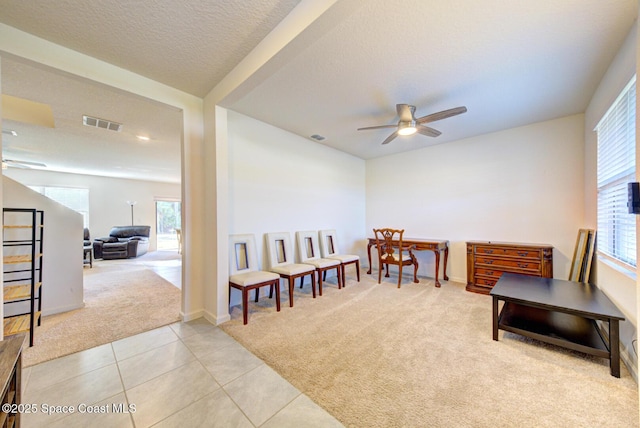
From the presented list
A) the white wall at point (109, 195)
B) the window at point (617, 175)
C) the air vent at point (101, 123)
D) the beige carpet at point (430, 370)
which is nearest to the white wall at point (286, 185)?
the beige carpet at point (430, 370)

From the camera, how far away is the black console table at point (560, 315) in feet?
5.75

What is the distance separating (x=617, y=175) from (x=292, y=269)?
3.38m

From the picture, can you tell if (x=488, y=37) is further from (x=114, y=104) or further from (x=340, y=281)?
(x=114, y=104)

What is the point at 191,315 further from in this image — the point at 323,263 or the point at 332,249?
the point at 332,249

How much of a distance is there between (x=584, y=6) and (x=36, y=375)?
4661mm

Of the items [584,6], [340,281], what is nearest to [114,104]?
[340,281]

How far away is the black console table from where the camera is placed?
1.75 m

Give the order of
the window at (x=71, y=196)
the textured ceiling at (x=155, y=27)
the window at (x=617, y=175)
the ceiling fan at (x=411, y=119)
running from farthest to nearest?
1. the window at (x=71, y=196)
2. the ceiling fan at (x=411, y=119)
3. the window at (x=617, y=175)
4. the textured ceiling at (x=155, y=27)

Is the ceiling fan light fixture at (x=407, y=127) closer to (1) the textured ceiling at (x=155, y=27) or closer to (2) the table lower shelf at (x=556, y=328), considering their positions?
(1) the textured ceiling at (x=155, y=27)

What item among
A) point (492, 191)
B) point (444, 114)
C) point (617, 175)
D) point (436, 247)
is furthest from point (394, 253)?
point (617, 175)

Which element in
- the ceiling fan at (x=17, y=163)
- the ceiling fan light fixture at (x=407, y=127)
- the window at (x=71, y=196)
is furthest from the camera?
the window at (x=71, y=196)

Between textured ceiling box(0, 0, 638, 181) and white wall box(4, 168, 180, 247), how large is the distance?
238 inches

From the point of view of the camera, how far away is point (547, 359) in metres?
1.92

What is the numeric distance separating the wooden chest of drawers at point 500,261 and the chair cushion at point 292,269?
2.51 m
